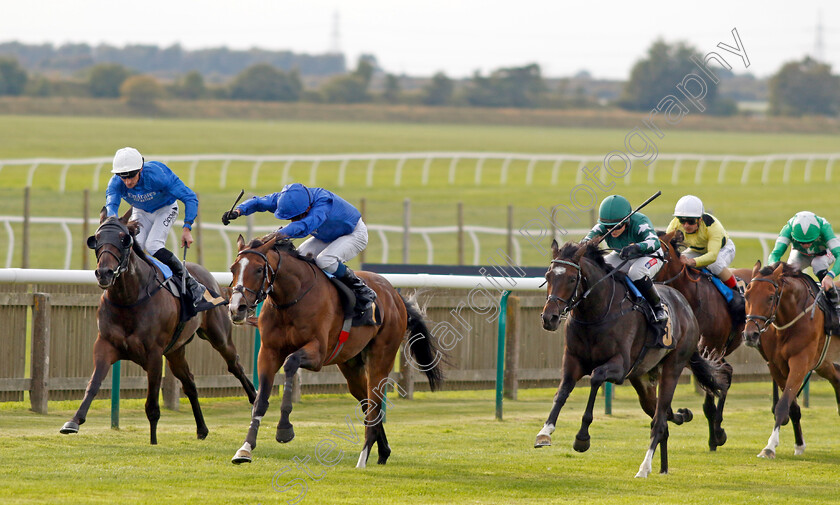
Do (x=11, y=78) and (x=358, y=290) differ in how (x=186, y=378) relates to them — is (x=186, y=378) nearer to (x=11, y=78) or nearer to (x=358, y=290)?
(x=358, y=290)

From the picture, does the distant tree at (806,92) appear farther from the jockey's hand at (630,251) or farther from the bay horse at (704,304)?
the jockey's hand at (630,251)

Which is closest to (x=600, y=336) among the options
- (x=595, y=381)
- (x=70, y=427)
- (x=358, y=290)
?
(x=595, y=381)

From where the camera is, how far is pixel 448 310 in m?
10.9

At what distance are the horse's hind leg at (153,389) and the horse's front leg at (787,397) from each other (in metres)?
4.38

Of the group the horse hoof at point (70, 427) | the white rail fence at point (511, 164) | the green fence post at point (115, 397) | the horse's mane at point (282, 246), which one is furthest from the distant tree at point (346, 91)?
the horse hoof at point (70, 427)

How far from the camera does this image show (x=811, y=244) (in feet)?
32.5

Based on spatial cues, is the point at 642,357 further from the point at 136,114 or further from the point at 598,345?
the point at 136,114

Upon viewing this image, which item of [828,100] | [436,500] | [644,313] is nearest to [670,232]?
[644,313]

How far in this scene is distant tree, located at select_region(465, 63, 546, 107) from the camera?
84875mm

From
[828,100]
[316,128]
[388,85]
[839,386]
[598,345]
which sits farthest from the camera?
[388,85]

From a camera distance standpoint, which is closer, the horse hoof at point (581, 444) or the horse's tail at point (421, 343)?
the horse hoof at point (581, 444)

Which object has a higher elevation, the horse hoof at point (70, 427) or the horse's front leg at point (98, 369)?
the horse's front leg at point (98, 369)

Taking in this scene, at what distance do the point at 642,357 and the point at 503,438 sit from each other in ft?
5.16

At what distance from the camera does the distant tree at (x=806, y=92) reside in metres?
82.6
